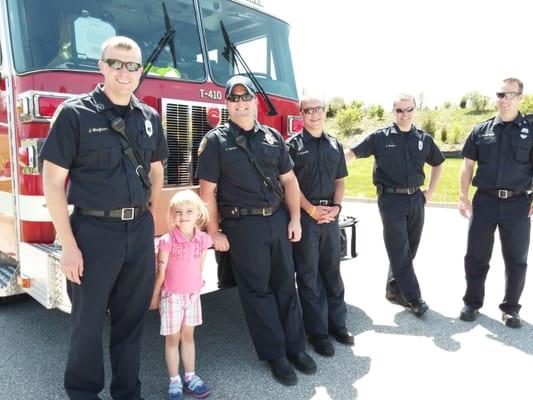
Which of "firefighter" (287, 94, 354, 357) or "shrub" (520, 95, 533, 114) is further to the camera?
"shrub" (520, 95, 533, 114)

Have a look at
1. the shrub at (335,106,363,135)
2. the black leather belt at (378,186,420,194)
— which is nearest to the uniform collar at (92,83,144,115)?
the black leather belt at (378,186,420,194)

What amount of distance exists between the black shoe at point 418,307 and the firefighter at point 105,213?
7.77ft

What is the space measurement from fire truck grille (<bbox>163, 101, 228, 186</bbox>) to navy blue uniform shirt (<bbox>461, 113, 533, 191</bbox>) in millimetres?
2211

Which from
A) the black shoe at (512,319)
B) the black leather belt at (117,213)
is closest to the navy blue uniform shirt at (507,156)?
the black shoe at (512,319)

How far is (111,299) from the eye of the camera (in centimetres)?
249

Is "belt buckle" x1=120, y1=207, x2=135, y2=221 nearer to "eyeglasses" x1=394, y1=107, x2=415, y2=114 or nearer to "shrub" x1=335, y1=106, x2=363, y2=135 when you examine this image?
"eyeglasses" x1=394, y1=107, x2=415, y2=114

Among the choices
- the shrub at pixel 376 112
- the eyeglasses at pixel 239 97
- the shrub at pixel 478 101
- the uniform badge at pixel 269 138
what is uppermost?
the shrub at pixel 478 101

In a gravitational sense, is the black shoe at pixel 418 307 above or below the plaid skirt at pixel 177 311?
below

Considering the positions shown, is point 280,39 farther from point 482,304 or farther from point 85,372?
point 85,372

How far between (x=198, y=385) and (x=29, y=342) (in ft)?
4.78

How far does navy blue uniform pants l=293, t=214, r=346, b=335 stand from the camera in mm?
3309

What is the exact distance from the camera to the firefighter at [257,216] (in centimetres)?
287

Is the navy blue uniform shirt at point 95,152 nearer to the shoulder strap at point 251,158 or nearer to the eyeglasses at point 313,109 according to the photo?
the shoulder strap at point 251,158

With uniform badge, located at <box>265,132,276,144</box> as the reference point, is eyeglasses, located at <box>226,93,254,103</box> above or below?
above
